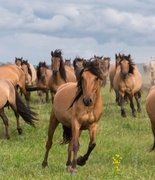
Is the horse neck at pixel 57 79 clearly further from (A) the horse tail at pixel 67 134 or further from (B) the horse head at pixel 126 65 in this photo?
(A) the horse tail at pixel 67 134

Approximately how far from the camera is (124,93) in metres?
22.9

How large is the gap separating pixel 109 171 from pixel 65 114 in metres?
1.36

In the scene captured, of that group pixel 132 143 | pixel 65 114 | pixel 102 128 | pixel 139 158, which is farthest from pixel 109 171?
pixel 102 128

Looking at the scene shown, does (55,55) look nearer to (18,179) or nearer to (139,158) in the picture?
(139,158)

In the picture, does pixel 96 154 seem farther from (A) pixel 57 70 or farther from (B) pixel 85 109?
(A) pixel 57 70

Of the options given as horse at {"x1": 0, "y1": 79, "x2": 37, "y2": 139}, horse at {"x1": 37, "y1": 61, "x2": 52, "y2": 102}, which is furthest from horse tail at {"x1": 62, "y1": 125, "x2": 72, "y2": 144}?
horse at {"x1": 37, "y1": 61, "x2": 52, "y2": 102}

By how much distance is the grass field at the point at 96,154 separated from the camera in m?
9.46

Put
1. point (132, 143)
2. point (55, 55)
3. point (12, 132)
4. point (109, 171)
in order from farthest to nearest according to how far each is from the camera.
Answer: point (55, 55)
point (12, 132)
point (132, 143)
point (109, 171)

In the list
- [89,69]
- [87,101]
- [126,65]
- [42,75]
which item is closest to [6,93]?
[89,69]

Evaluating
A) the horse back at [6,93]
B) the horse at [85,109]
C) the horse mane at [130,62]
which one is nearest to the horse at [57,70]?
the horse mane at [130,62]

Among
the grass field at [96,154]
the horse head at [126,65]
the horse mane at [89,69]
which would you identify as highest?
the horse mane at [89,69]

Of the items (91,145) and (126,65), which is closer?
(91,145)

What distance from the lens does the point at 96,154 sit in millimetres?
12852

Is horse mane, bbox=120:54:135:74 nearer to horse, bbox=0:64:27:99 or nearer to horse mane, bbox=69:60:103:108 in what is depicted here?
horse, bbox=0:64:27:99
